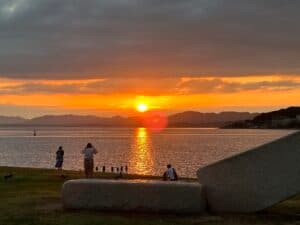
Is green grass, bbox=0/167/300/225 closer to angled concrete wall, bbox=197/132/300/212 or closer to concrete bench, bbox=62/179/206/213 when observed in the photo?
concrete bench, bbox=62/179/206/213

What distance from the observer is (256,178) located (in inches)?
539

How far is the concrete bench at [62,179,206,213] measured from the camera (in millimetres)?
13758

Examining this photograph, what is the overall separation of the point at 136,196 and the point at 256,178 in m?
2.73

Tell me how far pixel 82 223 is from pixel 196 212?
2.69m

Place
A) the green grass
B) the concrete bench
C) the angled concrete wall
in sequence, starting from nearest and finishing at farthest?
the green grass → the angled concrete wall → the concrete bench

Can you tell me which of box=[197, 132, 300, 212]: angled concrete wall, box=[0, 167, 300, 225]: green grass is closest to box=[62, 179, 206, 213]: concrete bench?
box=[0, 167, 300, 225]: green grass

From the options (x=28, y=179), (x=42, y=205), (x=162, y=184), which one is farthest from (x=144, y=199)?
(x=28, y=179)

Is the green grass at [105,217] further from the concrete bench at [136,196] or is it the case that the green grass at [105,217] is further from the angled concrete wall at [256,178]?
the angled concrete wall at [256,178]

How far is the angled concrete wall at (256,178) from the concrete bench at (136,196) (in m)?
0.46

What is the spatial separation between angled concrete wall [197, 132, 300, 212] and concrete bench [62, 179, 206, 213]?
458mm

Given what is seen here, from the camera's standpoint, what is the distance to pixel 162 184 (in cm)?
1389

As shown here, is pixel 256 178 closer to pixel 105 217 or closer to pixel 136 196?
pixel 136 196

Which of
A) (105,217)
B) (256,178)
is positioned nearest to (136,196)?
(105,217)

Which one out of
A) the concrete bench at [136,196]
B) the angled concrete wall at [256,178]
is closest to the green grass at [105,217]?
the concrete bench at [136,196]
